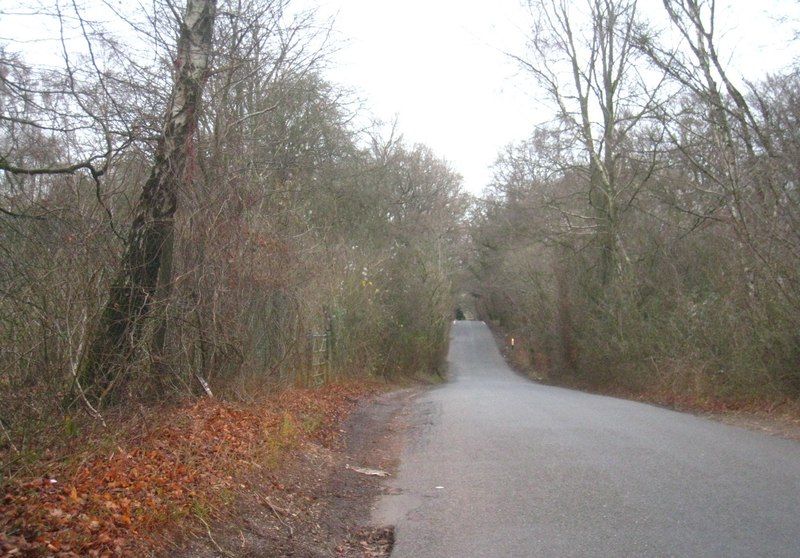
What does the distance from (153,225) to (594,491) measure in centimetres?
577

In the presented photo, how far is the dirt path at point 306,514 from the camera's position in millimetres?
6078

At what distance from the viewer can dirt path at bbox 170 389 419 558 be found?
608 centimetres

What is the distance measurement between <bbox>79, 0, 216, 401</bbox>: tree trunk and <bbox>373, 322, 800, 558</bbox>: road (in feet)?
10.8

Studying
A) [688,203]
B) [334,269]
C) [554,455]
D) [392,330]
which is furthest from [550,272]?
[554,455]

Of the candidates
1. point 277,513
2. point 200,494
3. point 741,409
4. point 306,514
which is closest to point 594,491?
point 306,514

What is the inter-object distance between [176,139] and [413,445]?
5.80 metres

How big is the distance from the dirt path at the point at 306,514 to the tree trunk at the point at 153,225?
203cm

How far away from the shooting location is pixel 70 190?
8.37 meters

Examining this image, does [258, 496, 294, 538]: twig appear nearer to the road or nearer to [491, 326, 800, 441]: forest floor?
the road

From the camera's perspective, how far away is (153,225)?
9062 mm

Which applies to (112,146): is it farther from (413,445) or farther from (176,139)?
(413,445)

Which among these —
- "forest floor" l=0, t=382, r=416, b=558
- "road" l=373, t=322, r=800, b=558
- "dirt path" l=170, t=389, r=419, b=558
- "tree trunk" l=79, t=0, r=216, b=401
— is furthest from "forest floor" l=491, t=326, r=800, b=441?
"tree trunk" l=79, t=0, r=216, b=401

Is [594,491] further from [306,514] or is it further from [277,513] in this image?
[277,513]

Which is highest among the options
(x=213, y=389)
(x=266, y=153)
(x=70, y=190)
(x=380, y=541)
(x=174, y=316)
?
(x=266, y=153)
